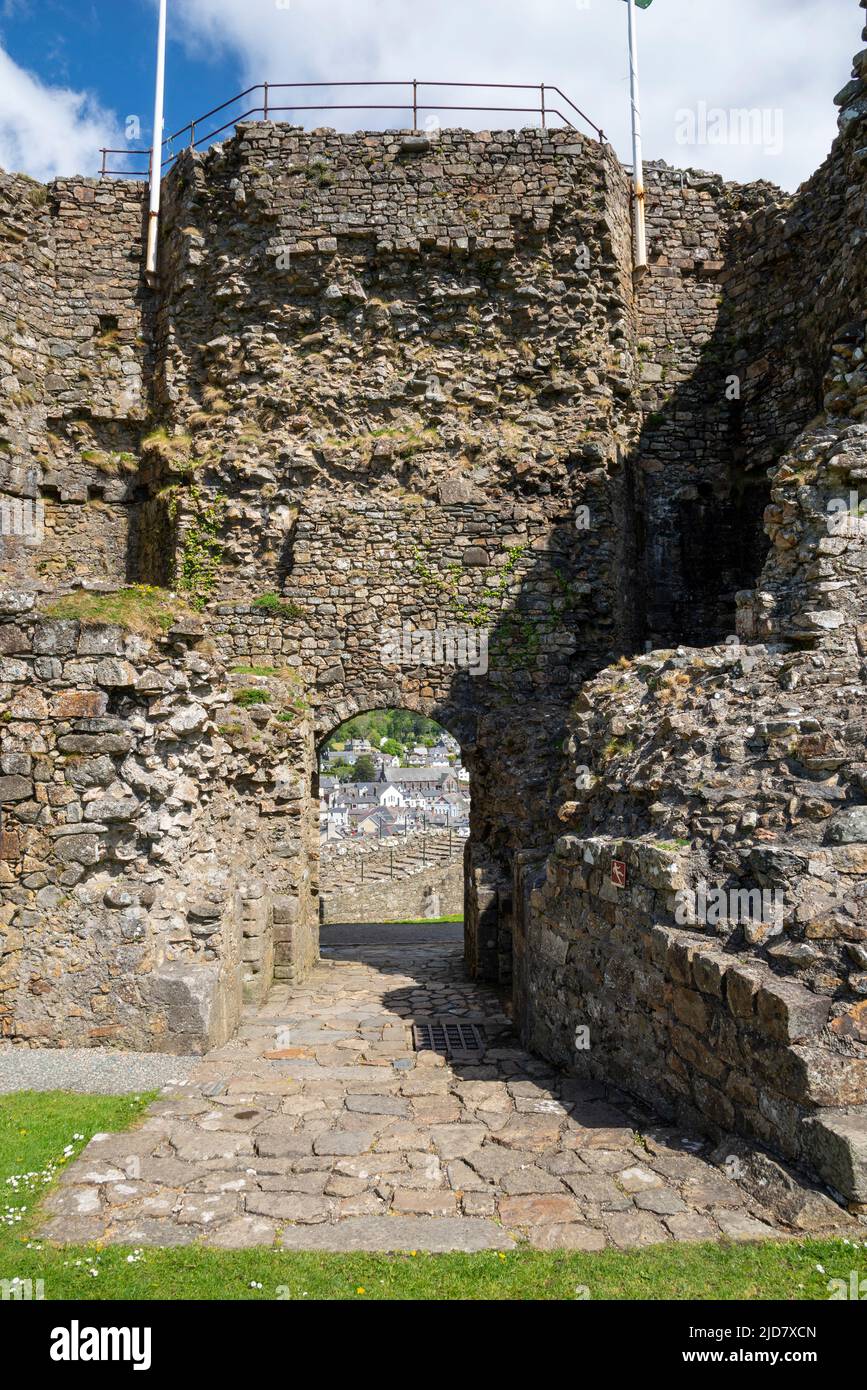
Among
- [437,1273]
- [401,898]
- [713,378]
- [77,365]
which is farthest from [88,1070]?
[713,378]

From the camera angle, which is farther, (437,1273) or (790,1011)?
(790,1011)

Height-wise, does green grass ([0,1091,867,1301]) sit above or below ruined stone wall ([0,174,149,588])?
below

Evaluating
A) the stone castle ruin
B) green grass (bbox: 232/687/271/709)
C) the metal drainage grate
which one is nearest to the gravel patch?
the stone castle ruin

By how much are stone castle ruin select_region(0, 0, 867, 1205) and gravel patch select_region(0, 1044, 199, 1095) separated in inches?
22.3

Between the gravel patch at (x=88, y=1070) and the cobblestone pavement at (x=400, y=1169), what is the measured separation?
0.23m

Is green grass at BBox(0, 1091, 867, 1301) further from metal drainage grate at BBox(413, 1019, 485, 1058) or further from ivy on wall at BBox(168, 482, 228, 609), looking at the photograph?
ivy on wall at BBox(168, 482, 228, 609)

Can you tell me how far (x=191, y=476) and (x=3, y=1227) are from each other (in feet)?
40.1

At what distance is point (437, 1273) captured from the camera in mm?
3943

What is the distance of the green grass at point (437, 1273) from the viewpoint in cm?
376

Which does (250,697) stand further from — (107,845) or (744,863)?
(744,863)

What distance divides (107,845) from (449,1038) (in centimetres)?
363

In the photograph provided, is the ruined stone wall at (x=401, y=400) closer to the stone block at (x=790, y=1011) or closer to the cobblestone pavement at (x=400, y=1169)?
the cobblestone pavement at (x=400, y=1169)

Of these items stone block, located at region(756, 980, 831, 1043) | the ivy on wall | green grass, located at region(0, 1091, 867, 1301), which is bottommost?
green grass, located at region(0, 1091, 867, 1301)

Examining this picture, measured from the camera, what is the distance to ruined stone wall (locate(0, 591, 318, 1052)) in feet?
23.7
